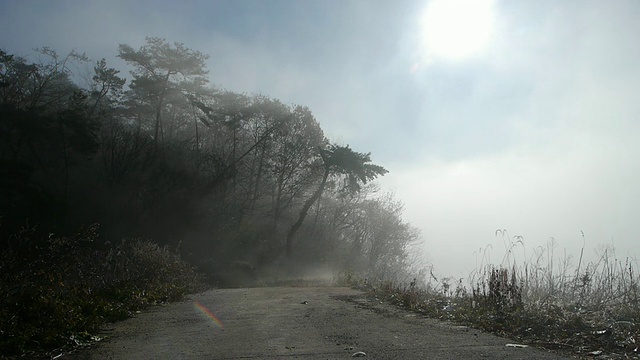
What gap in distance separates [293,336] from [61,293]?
13.3 feet

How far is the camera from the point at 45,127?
29734 millimetres

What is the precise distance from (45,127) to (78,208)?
540 centimetres

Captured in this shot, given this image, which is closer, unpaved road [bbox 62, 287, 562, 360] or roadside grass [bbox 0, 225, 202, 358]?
unpaved road [bbox 62, 287, 562, 360]

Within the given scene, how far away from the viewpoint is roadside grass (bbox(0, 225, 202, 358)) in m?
5.89

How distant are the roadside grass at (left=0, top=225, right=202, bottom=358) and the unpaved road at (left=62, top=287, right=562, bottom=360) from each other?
1.35 feet

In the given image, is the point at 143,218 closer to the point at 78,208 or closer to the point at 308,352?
the point at 78,208

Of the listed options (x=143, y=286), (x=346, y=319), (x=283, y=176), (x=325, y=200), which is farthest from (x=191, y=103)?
(x=346, y=319)

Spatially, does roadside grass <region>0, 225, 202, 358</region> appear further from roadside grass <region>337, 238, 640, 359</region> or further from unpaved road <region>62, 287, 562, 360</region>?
roadside grass <region>337, 238, 640, 359</region>

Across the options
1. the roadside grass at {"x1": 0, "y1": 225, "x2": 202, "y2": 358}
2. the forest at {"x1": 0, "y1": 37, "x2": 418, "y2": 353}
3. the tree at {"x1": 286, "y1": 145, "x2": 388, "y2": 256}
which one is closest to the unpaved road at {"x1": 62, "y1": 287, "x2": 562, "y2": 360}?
the roadside grass at {"x1": 0, "y1": 225, "x2": 202, "y2": 358}

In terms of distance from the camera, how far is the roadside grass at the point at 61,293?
232 inches

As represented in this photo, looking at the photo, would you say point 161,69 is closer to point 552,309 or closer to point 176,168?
point 176,168

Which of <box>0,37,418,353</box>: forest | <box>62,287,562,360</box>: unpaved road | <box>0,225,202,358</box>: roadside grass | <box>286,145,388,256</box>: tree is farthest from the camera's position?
<box>286,145,388,256</box>: tree

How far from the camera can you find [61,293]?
25.6 ft

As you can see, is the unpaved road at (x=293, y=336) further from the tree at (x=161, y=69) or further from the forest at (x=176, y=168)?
the tree at (x=161, y=69)
